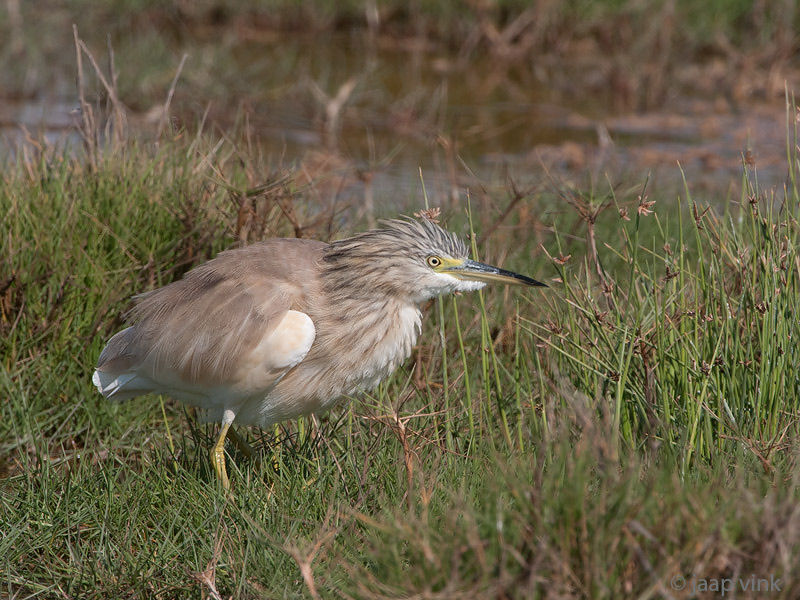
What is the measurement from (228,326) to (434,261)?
761 millimetres

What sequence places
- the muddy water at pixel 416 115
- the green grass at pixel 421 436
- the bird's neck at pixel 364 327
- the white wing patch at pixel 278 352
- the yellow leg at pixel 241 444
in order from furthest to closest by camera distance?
1. the muddy water at pixel 416 115
2. the yellow leg at pixel 241 444
3. the bird's neck at pixel 364 327
4. the white wing patch at pixel 278 352
5. the green grass at pixel 421 436

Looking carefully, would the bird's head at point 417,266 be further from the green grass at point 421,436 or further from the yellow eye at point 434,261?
the green grass at point 421,436

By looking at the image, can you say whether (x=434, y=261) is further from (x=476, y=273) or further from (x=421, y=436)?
(x=421, y=436)

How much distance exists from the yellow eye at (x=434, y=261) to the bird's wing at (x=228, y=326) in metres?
0.44

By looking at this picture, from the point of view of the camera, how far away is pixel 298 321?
3.80 meters

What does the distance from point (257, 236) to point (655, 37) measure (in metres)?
8.43

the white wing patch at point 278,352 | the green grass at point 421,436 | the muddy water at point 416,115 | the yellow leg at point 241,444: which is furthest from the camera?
the muddy water at point 416,115

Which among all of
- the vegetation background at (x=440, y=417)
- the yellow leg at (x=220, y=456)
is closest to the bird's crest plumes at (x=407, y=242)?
the vegetation background at (x=440, y=417)

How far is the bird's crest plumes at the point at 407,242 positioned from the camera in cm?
383

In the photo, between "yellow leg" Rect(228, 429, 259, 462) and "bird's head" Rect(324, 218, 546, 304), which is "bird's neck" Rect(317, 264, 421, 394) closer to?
"bird's head" Rect(324, 218, 546, 304)

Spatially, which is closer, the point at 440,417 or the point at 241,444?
the point at 440,417

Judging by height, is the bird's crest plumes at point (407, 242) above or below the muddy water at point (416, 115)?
above

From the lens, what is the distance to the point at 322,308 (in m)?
3.92

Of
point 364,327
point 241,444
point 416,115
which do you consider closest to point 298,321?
point 364,327
